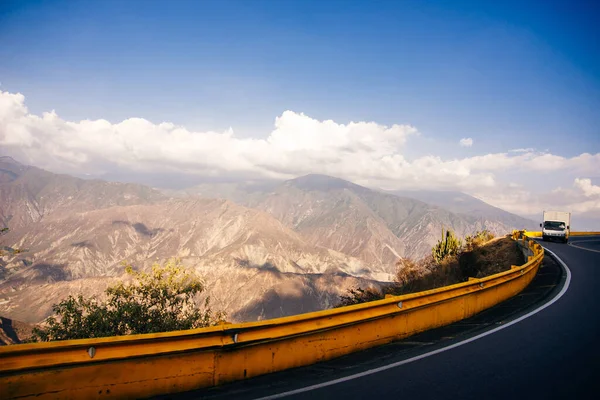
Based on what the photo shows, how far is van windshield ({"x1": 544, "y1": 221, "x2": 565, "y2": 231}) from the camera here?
32.7 metres

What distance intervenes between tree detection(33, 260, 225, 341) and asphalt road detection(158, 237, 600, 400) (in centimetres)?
1234

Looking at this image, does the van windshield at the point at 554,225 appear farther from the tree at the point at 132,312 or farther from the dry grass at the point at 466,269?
the tree at the point at 132,312

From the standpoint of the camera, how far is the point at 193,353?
4.92 meters

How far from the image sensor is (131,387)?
4520 millimetres

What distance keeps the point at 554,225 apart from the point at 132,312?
3415 centimetres

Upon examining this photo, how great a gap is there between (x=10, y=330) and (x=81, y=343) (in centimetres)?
12558

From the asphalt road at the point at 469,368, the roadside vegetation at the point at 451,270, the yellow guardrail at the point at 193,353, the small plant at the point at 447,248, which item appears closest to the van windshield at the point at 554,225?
the small plant at the point at 447,248

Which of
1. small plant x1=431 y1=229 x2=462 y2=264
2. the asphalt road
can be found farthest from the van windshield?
the asphalt road

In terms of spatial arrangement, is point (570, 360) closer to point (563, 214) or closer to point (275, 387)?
point (275, 387)

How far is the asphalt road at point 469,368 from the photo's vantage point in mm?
4703

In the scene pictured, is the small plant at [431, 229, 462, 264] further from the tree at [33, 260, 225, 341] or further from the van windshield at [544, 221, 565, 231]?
the tree at [33, 260, 225, 341]

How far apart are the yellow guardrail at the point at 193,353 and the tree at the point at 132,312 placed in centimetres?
1196

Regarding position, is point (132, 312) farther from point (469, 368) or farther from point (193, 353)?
point (469, 368)

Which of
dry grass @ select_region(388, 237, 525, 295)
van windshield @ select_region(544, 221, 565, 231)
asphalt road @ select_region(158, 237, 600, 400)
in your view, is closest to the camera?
asphalt road @ select_region(158, 237, 600, 400)
